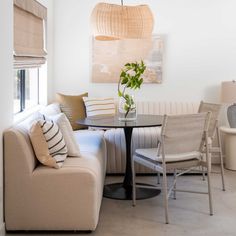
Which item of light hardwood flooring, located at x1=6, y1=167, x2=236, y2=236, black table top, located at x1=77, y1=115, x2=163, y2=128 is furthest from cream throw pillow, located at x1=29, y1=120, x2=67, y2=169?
black table top, located at x1=77, y1=115, x2=163, y2=128

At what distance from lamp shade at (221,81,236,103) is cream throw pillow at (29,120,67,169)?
2741 millimetres

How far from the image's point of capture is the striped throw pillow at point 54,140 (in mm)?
3457

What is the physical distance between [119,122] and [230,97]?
1.84 meters

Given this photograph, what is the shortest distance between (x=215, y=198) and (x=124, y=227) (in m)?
1.17

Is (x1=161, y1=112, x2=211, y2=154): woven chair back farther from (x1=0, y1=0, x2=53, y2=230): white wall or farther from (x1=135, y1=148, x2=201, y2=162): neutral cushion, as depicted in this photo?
(x1=0, y1=0, x2=53, y2=230): white wall

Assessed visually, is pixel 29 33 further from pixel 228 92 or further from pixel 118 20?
pixel 228 92

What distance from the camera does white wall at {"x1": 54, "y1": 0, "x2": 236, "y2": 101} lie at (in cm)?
592

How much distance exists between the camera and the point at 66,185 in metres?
3.39

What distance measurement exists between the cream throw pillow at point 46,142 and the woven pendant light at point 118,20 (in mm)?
1265

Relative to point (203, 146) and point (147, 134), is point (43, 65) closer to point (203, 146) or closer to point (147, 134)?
point (147, 134)

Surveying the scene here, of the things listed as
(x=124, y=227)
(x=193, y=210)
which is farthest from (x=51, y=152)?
(x=193, y=210)

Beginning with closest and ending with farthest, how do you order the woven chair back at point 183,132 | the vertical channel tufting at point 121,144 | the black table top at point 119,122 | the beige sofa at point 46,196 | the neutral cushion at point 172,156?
the beige sofa at point 46,196 → the woven chair back at point 183,132 → the neutral cushion at point 172,156 → the black table top at point 119,122 → the vertical channel tufting at point 121,144

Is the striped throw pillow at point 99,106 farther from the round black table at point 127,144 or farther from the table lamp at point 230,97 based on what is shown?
the table lamp at point 230,97

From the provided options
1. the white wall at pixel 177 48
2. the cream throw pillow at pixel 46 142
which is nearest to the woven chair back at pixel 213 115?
the white wall at pixel 177 48
